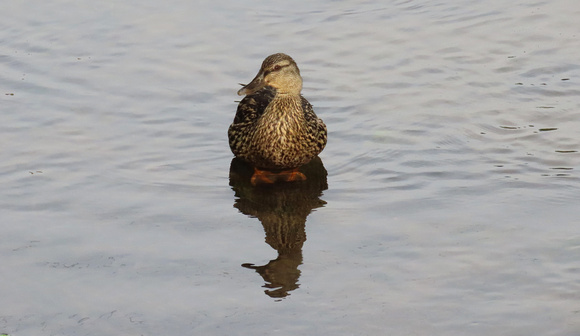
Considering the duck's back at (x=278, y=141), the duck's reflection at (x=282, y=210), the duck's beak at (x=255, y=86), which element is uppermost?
the duck's beak at (x=255, y=86)

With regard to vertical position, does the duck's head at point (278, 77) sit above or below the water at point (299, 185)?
above

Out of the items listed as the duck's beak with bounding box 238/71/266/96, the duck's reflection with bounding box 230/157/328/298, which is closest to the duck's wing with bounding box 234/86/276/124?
the duck's beak with bounding box 238/71/266/96

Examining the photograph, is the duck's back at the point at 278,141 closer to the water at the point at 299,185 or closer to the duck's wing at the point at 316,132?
the duck's wing at the point at 316,132

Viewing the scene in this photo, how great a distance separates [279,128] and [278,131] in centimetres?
3

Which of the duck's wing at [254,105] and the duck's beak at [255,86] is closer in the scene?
the duck's beak at [255,86]

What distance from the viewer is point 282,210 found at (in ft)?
25.8

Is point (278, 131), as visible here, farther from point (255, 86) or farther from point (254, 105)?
point (254, 105)

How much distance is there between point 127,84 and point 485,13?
4.96 metres

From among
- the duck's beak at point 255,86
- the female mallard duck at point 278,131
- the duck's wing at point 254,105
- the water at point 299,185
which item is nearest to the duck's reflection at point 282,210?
the water at point 299,185

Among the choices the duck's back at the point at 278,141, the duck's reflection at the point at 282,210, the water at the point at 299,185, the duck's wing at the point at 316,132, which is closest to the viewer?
the water at the point at 299,185

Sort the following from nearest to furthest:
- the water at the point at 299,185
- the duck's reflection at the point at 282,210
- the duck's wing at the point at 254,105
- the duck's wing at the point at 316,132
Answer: the water at the point at 299,185 < the duck's reflection at the point at 282,210 < the duck's wing at the point at 316,132 < the duck's wing at the point at 254,105

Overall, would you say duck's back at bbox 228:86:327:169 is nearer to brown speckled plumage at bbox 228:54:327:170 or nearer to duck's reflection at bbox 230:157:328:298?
brown speckled plumage at bbox 228:54:327:170

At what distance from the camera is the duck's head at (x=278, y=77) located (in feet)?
28.6

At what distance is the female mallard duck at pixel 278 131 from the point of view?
8.56 metres
